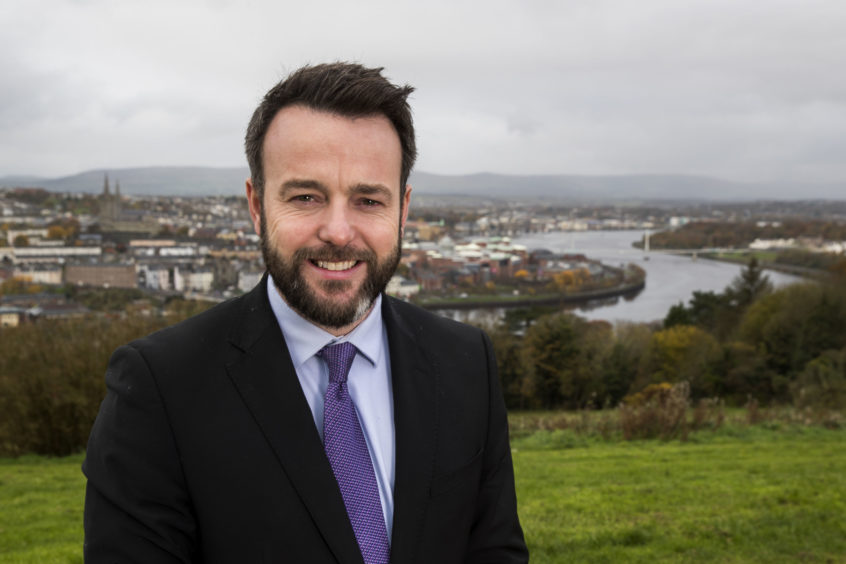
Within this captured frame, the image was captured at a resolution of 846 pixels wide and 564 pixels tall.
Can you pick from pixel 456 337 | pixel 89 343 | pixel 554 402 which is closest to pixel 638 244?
pixel 554 402

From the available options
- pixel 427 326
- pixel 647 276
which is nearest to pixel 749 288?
pixel 647 276

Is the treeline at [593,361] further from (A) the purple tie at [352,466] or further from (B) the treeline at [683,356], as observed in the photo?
(A) the purple tie at [352,466]

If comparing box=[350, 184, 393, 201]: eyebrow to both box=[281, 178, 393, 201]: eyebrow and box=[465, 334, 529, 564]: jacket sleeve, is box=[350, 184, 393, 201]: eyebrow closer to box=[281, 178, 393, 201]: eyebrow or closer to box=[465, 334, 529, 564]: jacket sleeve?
box=[281, 178, 393, 201]: eyebrow

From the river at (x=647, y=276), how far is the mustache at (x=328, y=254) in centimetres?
2437

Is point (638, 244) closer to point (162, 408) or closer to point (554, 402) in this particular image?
point (554, 402)

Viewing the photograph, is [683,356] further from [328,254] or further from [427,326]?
[328,254]

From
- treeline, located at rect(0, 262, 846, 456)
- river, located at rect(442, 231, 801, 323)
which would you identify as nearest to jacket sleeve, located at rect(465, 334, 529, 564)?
treeline, located at rect(0, 262, 846, 456)

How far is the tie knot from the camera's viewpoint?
43.3 inches

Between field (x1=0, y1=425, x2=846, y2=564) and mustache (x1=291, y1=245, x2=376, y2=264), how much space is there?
8.62ft

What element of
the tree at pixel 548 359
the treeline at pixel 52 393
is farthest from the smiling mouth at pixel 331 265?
the tree at pixel 548 359

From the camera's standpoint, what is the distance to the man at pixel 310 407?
0.98m

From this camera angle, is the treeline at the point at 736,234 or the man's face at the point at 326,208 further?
the treeline at the point at 736,234

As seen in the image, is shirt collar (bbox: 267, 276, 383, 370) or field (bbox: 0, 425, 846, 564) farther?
field (bbox: 0, 425, 846, 564)

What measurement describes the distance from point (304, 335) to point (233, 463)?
0.23m
